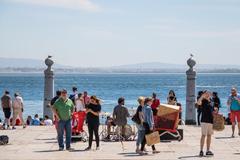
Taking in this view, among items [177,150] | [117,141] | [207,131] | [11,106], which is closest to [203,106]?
[207,131]

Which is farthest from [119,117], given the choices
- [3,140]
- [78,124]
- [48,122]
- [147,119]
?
[48,122]

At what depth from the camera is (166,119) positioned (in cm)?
2022

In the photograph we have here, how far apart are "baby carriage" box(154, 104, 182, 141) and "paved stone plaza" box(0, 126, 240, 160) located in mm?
489

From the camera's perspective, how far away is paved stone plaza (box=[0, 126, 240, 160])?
16.9 metres

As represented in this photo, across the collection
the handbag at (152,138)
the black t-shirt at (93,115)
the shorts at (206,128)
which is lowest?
the handbag at (152,138)

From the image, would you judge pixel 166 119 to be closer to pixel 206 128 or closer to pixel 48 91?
pixel 206 128

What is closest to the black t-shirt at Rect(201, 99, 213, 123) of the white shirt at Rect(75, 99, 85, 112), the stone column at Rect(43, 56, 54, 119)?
the white shirt at Rect(75, 99, 85, 112)

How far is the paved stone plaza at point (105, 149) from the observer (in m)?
16.9

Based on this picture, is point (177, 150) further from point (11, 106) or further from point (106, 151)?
point (11, 106)

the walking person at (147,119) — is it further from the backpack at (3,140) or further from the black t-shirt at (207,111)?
the backpack at (3,140)

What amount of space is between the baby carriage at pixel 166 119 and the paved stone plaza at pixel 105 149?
0.49 m

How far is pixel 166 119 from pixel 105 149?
2.61 meters

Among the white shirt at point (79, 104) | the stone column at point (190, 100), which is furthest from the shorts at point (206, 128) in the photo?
the stone column at point (190, 100)

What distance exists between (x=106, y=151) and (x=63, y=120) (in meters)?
1.48
